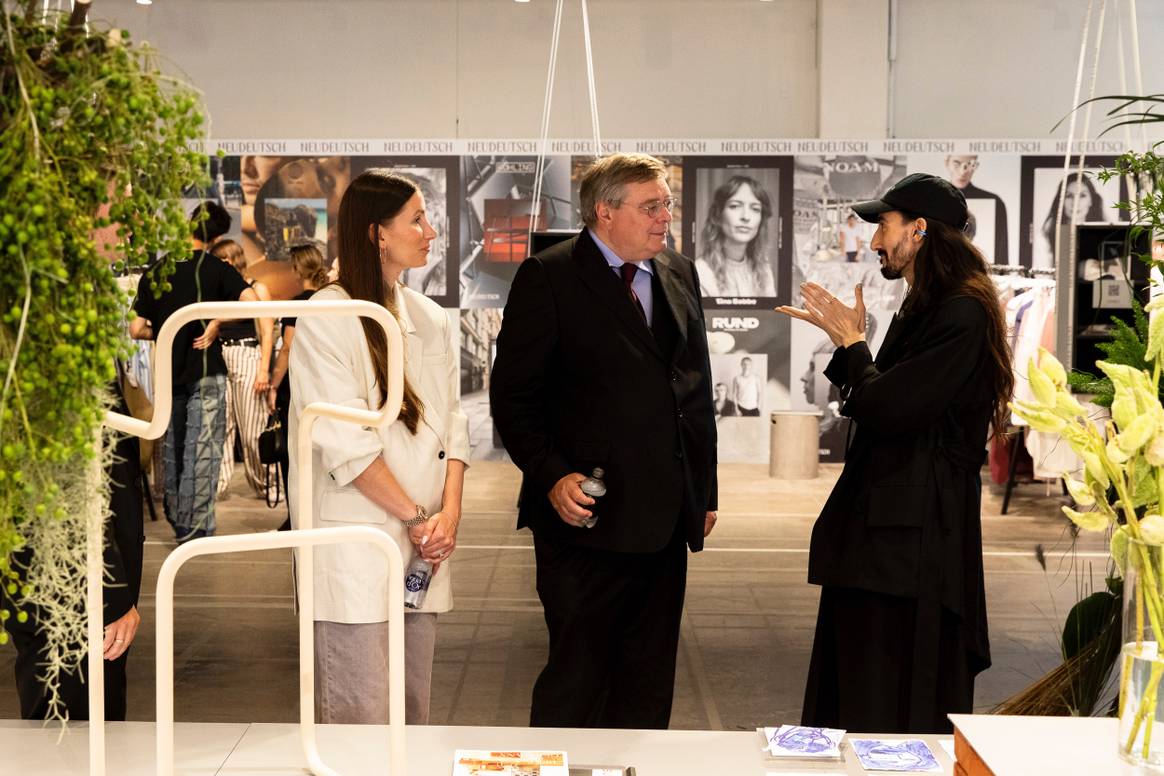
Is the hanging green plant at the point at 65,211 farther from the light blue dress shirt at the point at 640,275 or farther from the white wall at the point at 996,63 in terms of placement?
the white wall at the point at 996,63

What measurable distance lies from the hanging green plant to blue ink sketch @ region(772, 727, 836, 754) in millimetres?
1072

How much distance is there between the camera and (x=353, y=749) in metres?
1.87

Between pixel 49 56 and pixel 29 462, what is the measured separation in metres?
0.44

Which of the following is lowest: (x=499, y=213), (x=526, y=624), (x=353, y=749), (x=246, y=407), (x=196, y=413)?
(x=526, y=624)

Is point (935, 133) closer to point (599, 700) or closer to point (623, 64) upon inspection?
point (623, 64)

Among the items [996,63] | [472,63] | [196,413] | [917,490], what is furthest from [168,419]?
[996,63]

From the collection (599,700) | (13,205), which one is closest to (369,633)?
(599,700)

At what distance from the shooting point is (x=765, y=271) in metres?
10.2

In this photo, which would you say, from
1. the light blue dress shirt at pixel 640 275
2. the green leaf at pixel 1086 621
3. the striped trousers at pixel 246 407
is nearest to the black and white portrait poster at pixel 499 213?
the striped trousers at pixel 246 407

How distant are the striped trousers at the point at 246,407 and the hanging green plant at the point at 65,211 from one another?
7.56m

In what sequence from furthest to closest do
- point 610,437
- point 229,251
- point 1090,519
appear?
point 229,251 < point 610,437 < point 1090,519

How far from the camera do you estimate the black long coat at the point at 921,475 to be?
2.84 m

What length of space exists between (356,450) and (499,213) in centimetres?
777

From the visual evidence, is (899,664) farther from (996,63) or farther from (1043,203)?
(996,63)
